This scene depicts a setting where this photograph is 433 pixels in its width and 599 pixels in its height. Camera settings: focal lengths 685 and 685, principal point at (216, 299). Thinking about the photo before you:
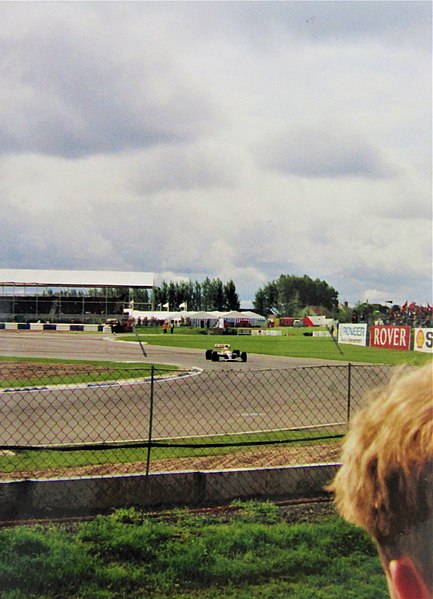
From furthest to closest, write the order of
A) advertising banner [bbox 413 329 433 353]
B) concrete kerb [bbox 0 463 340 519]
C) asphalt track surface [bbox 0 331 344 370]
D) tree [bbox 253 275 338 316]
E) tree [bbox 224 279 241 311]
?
concrete kerb [bbox 0 463 340 519]
asphalt track surface [bbox 0 331 344 370]
tree [bbox 224 279 241 311]
tree [bbox 253 275 338 316]
advertising banner [bbox 413 329 433 353]

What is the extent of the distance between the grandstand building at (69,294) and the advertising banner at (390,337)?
88 cm

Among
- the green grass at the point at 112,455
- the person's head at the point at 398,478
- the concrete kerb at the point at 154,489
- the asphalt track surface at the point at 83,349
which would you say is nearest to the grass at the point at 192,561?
the concrete kerb at the point at 154,489

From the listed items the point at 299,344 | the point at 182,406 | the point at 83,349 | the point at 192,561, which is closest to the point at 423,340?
the point at 299,344

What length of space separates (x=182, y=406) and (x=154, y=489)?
12.5 ft

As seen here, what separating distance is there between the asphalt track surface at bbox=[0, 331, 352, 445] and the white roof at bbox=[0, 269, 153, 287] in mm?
1389

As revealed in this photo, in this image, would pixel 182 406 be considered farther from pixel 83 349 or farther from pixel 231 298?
pixel 231 298

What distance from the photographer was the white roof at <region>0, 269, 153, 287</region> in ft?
7.34

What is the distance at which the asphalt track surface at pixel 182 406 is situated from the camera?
16.4ft

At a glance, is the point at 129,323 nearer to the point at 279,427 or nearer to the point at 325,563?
the point at 325,563

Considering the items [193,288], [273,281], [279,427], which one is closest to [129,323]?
[193,288]

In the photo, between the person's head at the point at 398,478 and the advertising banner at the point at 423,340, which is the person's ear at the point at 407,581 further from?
the advertising banner at the point at 423,340

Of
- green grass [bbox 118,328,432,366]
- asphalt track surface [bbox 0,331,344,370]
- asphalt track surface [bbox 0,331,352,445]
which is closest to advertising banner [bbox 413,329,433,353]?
green grass [bbox 118,328,432,366]

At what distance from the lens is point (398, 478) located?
1.89 feet

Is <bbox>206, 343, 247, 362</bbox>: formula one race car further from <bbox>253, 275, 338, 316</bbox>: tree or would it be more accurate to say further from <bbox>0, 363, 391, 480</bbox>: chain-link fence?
<bbox>253, 275, 338, 316</bbox>: tree
